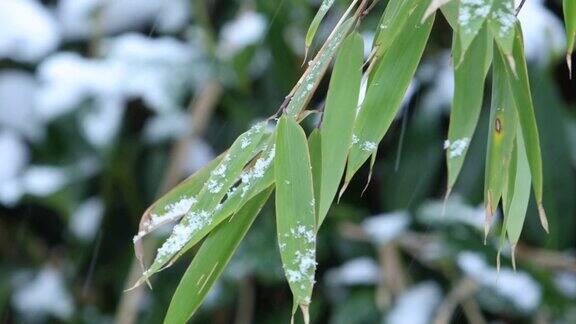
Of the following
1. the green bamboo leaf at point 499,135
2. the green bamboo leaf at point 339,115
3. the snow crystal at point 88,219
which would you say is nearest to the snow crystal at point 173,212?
the green bamboo leaf at point 339,115

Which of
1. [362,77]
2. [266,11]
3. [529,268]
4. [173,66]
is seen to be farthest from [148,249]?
[362,77]

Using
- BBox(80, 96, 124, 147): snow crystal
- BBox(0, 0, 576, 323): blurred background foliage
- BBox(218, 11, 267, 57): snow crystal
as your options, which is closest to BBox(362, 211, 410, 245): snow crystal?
BBox(0, 0, 576, 323): blurred background foliage

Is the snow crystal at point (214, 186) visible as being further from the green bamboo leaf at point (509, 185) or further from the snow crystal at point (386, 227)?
the snow crystal at point (386, 227)

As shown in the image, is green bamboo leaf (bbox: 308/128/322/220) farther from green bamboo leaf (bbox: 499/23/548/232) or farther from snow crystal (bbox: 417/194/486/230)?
snow crystal (bbox: 417/194/486/230)

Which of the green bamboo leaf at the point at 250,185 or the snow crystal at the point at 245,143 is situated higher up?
the snow crystal at the point at 245,143

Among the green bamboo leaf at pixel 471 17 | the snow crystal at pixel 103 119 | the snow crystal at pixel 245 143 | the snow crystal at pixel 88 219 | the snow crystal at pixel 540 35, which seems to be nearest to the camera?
the green bamboo leaf at pixel 471 17

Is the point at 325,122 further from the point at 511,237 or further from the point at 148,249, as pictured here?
the point at 148,249

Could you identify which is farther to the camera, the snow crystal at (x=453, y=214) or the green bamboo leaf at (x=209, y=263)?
the snow crystal at (x=453, y=214)

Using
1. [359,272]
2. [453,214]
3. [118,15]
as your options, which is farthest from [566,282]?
[118,15]
